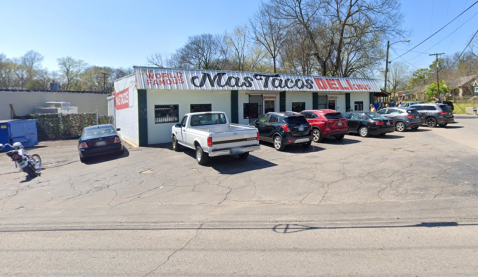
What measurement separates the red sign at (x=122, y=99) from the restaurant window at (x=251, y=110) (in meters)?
7.32

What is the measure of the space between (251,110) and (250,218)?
13.5 m

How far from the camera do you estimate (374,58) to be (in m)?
32.8

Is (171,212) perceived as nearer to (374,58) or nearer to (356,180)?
(356,180)

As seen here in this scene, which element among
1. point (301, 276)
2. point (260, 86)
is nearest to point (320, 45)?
point (260, 86)

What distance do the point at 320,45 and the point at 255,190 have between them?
30.5 m

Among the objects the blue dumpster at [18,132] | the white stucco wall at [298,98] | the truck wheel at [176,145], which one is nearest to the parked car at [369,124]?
the white stucco wall at [298,98]

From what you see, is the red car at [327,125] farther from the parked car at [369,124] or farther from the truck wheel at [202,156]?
the truck wheel at [202,156]

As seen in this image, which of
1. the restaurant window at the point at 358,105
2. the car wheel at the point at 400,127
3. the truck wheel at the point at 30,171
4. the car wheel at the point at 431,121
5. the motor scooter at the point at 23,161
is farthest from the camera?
the restaurant window at the point at 358,105

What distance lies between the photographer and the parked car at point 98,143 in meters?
11.3

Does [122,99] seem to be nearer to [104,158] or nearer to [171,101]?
[171,101]

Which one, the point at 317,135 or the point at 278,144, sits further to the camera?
the point at 317,135

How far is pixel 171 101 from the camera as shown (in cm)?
1503

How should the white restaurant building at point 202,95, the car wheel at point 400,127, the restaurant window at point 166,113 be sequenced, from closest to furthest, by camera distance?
the white restaurant building at point 202,95, the restaurant window at point 166,113, the car wheel at point 400,127

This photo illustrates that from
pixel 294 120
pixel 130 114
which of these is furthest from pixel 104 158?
pixel 294 120
